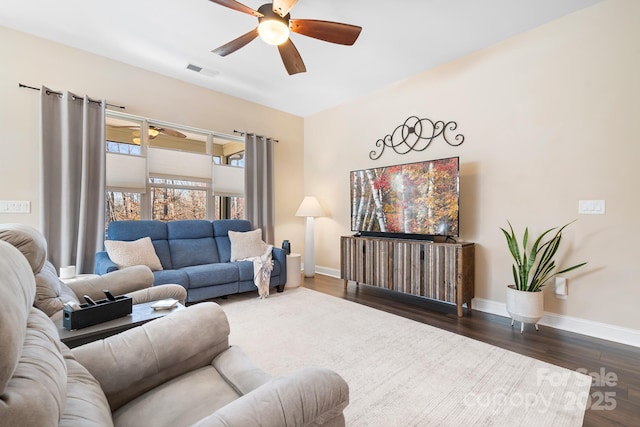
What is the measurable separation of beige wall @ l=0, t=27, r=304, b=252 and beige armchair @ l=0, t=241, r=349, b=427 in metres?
3.05

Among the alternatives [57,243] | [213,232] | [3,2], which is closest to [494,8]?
[213,232]

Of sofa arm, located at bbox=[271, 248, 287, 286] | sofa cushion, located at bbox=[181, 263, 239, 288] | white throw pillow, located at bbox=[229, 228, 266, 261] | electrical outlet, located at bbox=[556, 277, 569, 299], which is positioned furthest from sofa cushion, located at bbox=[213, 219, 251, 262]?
electrical outlet, located at bbox=[556, 277, 569, 299]

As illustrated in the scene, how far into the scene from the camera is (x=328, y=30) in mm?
2340

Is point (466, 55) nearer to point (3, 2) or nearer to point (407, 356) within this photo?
point (407, 356)

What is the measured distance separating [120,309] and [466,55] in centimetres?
414

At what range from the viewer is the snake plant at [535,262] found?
8.64 ft

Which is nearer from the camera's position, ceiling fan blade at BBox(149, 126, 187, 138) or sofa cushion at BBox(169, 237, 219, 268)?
sofa cushion at BBox(169, 237, 219, 268)

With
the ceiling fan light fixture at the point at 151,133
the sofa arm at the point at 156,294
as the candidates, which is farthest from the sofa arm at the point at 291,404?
the ceiling fan light fixture at the point at 151,133

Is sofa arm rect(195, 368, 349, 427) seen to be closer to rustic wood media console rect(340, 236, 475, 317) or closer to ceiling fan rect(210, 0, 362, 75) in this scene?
ceiling fan rect(210, 0, 362, 75)

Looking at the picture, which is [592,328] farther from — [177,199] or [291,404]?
[177,199]

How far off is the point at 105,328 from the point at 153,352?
0.62 metres

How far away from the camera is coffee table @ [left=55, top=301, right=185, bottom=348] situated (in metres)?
1.41

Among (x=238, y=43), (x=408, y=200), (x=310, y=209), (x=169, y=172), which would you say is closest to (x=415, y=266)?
(x=408, y=200)

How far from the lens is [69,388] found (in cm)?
79
